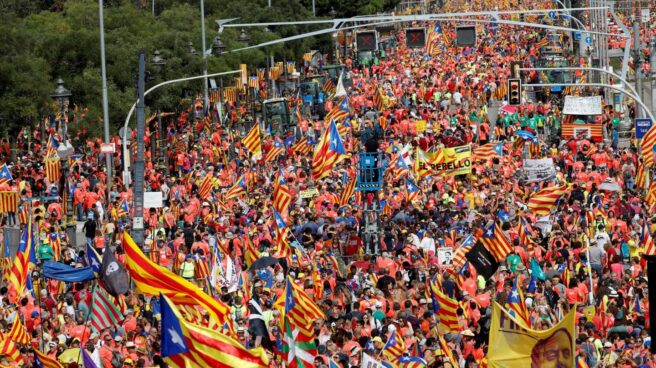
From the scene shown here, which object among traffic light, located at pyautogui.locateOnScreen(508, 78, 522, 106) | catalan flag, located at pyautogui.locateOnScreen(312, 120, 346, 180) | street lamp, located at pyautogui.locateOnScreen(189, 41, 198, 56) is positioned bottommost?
catalan flag, located at pyautogui.locateOnScreen(312, 120, 346, 180)

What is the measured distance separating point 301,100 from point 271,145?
56.6 ft

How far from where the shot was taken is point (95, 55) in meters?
54.9

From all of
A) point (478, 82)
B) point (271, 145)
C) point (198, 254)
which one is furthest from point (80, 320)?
point (478, 82)

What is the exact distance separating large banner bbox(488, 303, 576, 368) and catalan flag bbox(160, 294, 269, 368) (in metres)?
2.58

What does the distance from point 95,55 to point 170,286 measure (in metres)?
32.8

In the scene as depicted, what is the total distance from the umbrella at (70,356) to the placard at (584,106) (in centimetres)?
2846

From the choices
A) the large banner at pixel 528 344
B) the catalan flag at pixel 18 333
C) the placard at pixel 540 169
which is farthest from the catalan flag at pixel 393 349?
the placard at pixel 540 169

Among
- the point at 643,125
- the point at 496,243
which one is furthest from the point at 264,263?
the point at 643,125

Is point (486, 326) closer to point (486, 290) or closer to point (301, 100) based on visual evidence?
point (486, 290)

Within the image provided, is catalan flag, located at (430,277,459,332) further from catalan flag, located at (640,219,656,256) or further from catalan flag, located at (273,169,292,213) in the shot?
catalan flag, located at (273,169,292,213)

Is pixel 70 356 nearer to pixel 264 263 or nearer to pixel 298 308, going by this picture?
pixel 298 308

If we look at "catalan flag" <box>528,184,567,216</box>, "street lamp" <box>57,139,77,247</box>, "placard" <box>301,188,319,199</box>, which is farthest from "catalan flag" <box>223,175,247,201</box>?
"catalan flag" <box>528,184,567,216</box>

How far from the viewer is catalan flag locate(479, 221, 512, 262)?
1195 inches

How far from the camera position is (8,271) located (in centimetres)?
3300
